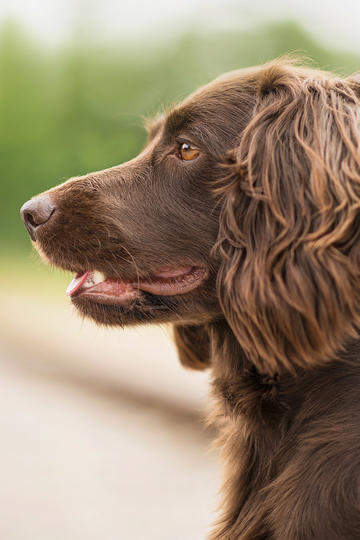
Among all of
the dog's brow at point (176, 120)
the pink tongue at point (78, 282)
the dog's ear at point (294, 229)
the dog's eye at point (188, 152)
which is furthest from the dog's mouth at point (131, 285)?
the dog's brow at point (176, 120)

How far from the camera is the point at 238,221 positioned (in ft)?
6.18

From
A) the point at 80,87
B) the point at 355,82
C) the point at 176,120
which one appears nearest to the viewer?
the point at 355,82

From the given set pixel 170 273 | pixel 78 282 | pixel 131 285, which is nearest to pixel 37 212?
pixel 78 282

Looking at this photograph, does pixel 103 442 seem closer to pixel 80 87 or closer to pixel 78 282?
pixel 78 282

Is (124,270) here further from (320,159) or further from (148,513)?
(148,513)

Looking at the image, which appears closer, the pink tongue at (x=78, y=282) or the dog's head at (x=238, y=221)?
A: the dog's head at (x=238, y=221)

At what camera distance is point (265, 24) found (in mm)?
8609

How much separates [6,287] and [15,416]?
16.6 ft

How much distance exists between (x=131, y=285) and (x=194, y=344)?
590mm

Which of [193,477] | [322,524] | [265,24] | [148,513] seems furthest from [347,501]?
[265,24]

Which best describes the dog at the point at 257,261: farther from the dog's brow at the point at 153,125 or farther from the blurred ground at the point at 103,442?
the blurred ground at the point at 103,442

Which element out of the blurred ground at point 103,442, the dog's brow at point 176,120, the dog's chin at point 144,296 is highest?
the dog's brow at point 176,120

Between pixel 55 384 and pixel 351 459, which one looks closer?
pixel 351 459

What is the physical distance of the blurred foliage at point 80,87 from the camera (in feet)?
27.9
